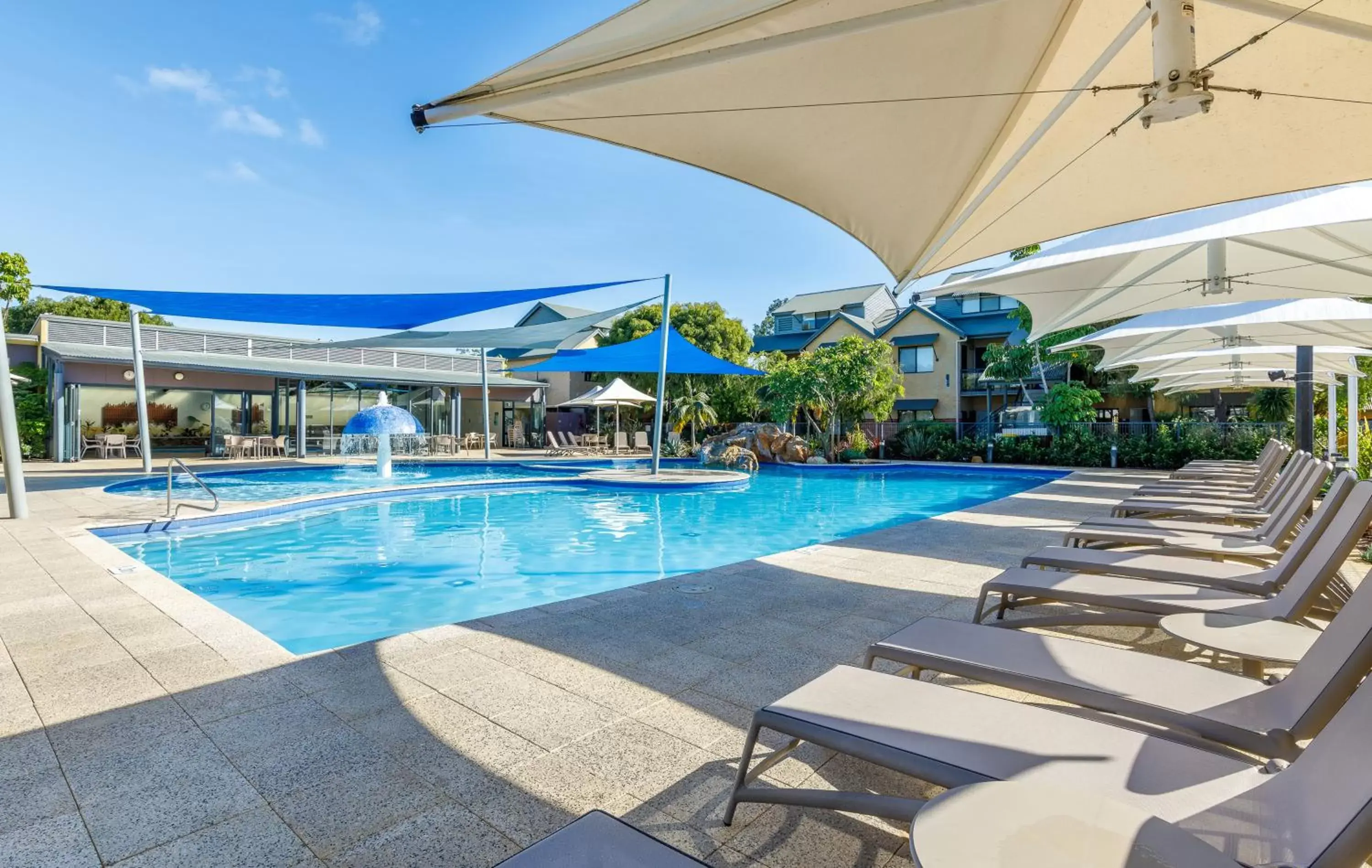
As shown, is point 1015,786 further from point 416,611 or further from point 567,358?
point 567,358

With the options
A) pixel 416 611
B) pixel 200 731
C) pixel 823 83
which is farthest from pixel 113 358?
pixel 823 83

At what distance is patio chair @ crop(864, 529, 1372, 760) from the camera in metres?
1.83

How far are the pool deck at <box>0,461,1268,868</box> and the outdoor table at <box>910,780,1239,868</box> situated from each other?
690 millimetres

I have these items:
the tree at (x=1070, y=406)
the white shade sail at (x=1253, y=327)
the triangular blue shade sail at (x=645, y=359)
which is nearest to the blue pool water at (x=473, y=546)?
the triangular blue shade sail at (x=645, y=359)

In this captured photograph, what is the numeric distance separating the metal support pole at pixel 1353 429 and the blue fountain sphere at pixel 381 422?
17085 millimetres

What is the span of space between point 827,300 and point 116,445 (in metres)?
27.9

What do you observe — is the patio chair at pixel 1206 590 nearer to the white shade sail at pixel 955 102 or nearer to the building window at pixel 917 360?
the white shade sail at pixel 955 102

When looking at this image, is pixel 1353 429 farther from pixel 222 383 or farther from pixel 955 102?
pixel 222 383

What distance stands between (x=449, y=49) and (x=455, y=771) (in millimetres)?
12262

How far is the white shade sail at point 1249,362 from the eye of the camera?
27.3 ft

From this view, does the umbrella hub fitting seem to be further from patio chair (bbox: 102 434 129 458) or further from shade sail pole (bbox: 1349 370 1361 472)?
patio chair (bbox: 102 434 129 458)

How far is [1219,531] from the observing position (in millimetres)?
5035

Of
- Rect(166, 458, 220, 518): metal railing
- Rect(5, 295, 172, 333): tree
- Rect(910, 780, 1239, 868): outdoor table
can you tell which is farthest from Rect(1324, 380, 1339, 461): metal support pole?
Rect(5, 295, 172, 333): tree

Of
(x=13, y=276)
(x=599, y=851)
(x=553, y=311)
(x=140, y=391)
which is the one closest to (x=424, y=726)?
(x=599, y=851)
